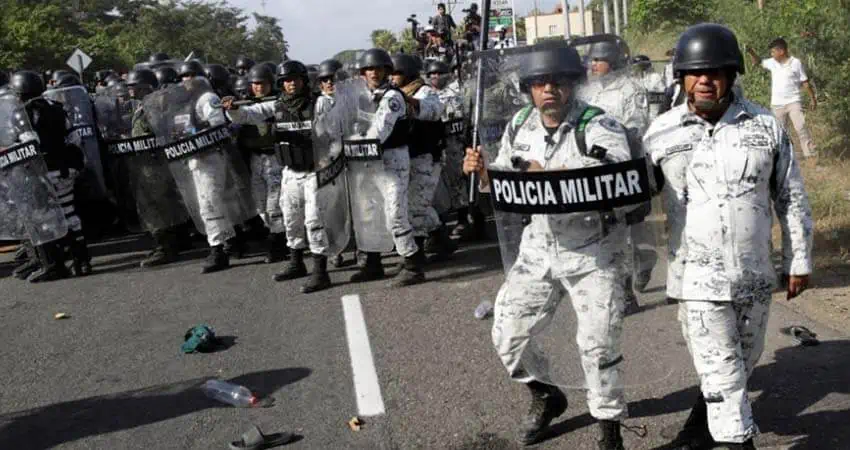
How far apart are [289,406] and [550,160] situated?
2.07 m

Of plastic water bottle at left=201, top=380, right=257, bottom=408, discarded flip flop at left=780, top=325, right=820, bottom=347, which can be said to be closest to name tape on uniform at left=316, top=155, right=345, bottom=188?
plastic water bottle at left=201, top=380, right=257, bottom=408

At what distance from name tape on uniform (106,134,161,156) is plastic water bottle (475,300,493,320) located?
13.3 ft

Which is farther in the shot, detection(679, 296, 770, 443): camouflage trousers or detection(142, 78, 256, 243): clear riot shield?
detection(142, 78, 256, 243): clear riot shield

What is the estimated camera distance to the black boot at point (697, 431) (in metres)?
3.88

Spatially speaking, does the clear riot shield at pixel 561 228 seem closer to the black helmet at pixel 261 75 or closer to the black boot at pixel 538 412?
the black boot at pixel 538 412

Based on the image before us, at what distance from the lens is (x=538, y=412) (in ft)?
13.4

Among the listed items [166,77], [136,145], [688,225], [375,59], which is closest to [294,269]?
[375,59]

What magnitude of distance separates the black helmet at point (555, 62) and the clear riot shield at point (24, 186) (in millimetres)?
5996

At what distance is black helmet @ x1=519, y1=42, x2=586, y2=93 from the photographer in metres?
3.62

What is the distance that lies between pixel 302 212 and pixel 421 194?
1.10 m

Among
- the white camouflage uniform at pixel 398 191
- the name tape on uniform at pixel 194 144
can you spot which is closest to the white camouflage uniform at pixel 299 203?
the name tape on uniform at pixel 194 144

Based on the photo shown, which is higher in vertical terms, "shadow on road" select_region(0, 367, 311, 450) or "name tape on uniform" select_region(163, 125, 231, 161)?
"name tape on uniform" select_region(163, 125, 231, 161)

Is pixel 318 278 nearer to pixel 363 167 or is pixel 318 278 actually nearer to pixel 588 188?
pixel 363 167

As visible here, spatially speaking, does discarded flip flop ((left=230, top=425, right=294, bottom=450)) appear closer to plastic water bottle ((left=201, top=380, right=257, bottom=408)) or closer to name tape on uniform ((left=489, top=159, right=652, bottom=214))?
plastic water bottle ((left=201, top=380, right=257, bottom=408))
